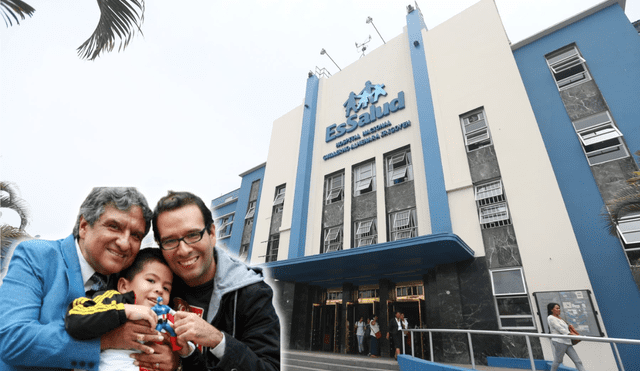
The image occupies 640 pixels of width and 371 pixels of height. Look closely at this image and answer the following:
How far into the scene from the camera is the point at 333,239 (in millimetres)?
15188

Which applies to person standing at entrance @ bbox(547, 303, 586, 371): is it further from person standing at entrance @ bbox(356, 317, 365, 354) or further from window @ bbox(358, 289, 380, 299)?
window @ bbox(358, 289, 380, 299)

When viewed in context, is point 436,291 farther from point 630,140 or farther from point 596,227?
point 630,140

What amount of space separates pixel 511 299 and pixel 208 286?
10380 millimetres

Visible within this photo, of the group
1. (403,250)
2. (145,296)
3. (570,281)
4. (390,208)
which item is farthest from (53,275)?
(390,208)

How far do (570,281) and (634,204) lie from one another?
2991 mm

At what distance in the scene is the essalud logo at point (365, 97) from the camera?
1650 centimetres

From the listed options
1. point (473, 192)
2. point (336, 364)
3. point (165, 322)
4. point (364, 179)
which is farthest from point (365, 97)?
point (165, 322)

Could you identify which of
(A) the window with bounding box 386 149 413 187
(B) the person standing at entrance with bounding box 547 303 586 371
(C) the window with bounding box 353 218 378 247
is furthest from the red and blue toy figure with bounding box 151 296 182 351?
(A) the window with bounding box 386 149 413 187

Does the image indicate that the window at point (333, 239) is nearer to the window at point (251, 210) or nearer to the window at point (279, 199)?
the window at point (279, 199)

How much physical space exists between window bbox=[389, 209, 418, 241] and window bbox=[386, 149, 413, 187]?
154 cm

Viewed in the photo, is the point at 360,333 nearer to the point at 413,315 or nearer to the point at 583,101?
the point at 413,315

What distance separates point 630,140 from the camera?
9.41 m

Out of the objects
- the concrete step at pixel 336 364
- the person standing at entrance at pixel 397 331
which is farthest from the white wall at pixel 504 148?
the concrete step at pixel 336 364

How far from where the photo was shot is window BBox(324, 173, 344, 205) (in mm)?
16172
